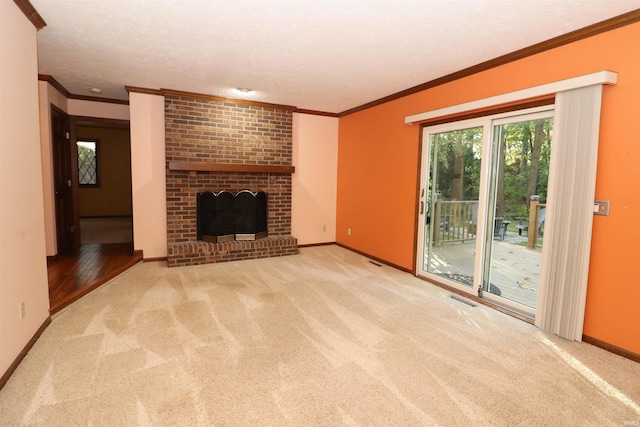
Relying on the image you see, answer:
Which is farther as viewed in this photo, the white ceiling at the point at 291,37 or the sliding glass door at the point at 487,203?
the sliding glass door at the point at 487,203

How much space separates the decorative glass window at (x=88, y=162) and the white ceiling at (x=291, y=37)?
17.5ft

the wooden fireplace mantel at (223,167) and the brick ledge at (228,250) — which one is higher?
the wooden fireplace mantel at (223,167)

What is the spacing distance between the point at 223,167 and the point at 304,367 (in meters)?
3.40

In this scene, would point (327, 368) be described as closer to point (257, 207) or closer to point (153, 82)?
point (257, 207)

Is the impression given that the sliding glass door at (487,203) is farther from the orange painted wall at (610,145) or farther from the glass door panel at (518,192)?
the orange painted wall at (610,145)

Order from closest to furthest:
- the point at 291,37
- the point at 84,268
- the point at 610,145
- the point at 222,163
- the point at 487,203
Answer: the point at 610,145 → the point at 291,37 → the point at 487,203 → the point at 84,268 → the point at 222,163

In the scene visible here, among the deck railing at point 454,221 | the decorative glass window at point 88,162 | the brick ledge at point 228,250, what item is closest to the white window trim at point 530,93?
the deck railing at point 454,221

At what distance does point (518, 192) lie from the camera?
325cm

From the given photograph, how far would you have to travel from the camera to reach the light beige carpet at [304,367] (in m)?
1.76

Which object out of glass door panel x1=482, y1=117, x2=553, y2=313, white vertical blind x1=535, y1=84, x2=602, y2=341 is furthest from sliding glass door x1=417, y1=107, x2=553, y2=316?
white vertical blind x1=535, y1=84, x2=602, y2=341

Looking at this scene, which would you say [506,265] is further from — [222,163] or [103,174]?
[103,174]

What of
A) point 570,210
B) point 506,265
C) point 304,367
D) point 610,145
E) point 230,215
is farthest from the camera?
point 230,215

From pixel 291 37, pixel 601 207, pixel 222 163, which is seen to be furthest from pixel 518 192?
pixel 222 163

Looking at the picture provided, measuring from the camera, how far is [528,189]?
10.4 ft
